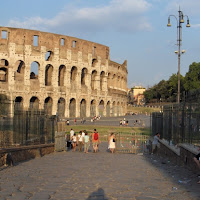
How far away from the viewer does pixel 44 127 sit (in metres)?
15.9

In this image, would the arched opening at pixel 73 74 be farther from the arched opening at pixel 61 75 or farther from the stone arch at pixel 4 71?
the stone arch at pixel 4 71

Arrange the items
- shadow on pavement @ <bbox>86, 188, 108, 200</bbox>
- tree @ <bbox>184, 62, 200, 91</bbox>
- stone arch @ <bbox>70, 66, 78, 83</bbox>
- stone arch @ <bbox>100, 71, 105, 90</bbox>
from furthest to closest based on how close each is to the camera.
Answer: tree @ <bbox>184, 62, 200, 91</bbox> < stone arch @ <bbox>100, 71, 105, 90</bbox> < stone arch @ <bbox>70, 66, 78, 83</bbox> < shadow on pavement @ <bbox>86, 188, 108, 200</bbox>

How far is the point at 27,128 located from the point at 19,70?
35.4 m

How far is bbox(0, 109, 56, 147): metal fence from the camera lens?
11581 mm

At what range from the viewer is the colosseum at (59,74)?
4425 centimetres

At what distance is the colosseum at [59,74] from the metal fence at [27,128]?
24.7 m

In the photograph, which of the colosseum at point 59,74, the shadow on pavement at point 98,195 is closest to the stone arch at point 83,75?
the colosseum at point 59,74

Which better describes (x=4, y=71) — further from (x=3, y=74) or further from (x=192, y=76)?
(x=192, y=76)

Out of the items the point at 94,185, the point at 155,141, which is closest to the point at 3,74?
the point at 155,141

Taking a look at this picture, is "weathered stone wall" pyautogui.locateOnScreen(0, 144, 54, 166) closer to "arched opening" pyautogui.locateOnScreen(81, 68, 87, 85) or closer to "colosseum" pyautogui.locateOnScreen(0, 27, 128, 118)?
"colosseum" pyautogui.locateOnScreen(0, 27, 128, 118)

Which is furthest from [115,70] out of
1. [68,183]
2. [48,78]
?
[68,183]

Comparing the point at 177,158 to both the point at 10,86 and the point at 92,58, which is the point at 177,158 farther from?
the point at 92,58

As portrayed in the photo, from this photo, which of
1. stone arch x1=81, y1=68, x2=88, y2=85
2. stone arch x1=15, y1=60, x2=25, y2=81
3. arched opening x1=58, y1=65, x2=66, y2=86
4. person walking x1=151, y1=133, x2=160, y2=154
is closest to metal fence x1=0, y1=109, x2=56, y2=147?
person walking x1=151, y1=133, x2=160, y2=154

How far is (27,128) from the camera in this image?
13570mm
